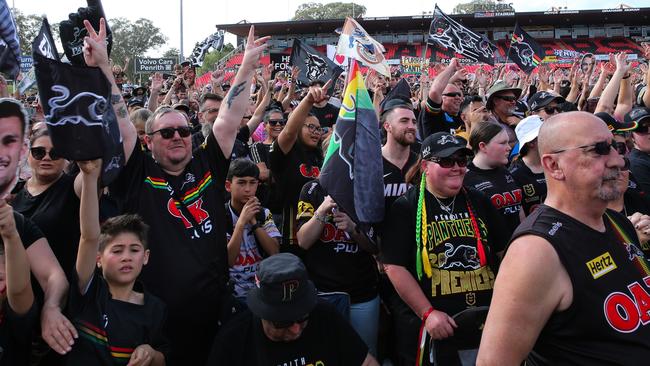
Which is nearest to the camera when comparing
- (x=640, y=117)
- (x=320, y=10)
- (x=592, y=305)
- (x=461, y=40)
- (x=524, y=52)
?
(x=592, y=305)

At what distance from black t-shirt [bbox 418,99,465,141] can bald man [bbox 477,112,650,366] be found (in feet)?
11.3

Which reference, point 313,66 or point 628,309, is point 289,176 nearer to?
point 628,309

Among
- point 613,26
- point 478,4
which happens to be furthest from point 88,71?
point 478,4

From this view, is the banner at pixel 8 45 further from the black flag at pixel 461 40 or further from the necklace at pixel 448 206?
the black flag at pixel 461 40

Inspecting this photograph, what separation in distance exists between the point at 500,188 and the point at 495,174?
0.48 feet

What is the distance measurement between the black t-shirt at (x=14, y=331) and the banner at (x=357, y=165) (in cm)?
169

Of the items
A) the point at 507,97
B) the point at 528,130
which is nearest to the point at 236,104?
the point at 528,130

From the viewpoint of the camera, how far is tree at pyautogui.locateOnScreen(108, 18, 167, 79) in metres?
66.6

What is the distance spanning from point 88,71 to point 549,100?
485 cm

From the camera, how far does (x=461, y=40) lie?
9.70 meters

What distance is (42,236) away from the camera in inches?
107

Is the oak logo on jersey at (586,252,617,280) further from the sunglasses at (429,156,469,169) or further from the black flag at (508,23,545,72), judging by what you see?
the black flag at (508,23,545,72)

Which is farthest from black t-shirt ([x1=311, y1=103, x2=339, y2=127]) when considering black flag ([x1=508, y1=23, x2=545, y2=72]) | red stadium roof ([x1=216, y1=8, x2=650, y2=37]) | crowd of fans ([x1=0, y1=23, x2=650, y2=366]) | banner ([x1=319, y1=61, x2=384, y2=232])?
red stadium roof ([x1=216, y1=8, x2=650, y2=37])

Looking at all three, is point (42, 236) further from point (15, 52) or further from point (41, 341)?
point (15, 52)
